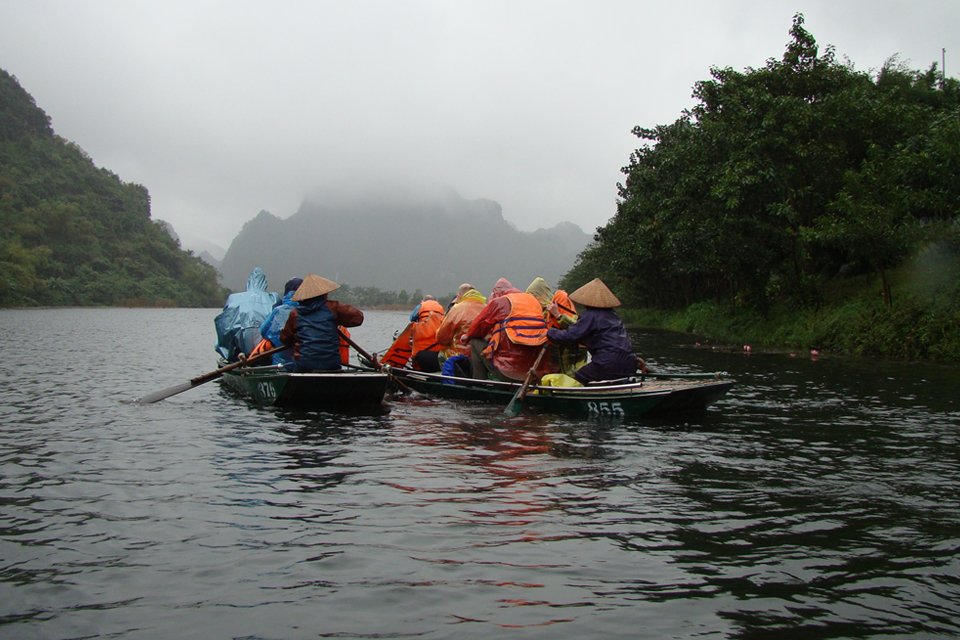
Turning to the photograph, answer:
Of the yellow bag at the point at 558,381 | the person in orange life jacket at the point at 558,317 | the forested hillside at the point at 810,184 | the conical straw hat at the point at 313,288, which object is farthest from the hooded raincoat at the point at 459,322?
the forested hillside at the point at 810,184

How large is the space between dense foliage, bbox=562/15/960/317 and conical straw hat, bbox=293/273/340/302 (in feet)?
52.6

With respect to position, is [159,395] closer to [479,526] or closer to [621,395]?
[621,395]

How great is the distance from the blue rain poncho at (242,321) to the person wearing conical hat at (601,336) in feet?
23.2

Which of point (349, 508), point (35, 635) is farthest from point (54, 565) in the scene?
point (349, 508)

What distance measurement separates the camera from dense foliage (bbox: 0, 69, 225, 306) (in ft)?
287

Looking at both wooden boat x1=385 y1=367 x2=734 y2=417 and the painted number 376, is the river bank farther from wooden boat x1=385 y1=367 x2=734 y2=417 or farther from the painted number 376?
the painted number 376

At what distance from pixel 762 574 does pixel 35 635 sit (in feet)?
14.9

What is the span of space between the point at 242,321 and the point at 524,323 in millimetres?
6584

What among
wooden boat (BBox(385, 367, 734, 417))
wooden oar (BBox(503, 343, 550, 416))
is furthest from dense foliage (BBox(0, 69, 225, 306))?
wooden oar (BBox(503, 343, 550, 416))

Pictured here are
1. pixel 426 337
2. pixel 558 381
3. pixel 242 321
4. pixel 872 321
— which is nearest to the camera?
pixel 558 381

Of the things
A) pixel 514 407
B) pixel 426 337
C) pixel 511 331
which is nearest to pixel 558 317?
pixel 511 331

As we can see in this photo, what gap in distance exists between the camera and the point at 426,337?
1541 centimetres

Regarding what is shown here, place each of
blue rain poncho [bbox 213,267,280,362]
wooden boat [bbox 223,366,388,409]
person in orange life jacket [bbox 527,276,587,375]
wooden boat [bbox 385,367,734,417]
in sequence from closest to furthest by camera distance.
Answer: wooden boat [bbox 385,367,734,417] → wooden boat [bbox 223,366,388,409] → person in orange life jacket [bbox 527,276,587,375] → blue rain poncho [bbox 213,267,280,362]

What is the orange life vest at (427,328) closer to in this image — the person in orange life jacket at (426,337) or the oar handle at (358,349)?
the person in orange life jacket at (426,337)
